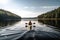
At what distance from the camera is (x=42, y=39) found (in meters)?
16.9

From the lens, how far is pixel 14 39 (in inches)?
659

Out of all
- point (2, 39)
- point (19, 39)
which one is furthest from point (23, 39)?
point (2, 39)

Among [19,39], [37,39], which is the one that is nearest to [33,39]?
[37,39]

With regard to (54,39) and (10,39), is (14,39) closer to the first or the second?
(10,39)

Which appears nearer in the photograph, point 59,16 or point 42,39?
point 42,39

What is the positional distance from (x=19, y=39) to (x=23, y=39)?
1.71ft

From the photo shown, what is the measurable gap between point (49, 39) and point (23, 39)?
3434 mm

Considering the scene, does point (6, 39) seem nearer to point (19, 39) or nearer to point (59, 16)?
point (19, 39)

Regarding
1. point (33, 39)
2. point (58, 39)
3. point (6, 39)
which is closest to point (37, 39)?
point (33, 39)

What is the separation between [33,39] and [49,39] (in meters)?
2.20

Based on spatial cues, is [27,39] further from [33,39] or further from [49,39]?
[49,39]

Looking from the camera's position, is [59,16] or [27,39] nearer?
[27,39]

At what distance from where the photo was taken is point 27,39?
54.5ft

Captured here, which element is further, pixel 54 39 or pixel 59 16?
pixel 59 16
